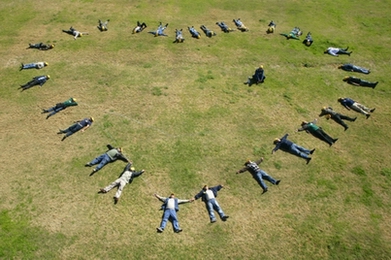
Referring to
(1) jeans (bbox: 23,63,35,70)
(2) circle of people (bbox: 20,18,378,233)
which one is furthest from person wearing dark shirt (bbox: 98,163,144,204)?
(1) jeans (bbox: 23,63,35,70)

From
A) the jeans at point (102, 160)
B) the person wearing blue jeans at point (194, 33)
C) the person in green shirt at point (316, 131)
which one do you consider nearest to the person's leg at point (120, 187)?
the jeans at point (102, 160)

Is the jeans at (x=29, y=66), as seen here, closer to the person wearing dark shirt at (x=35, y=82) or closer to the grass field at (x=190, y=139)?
the grass field at (x=190, y=139)

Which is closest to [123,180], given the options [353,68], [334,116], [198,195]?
[198,195]

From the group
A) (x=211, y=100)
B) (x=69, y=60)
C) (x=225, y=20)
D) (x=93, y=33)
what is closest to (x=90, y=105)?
(x=69, y=60)

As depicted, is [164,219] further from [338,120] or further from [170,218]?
[338,120]

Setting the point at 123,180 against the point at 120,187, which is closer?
the point at 120,187

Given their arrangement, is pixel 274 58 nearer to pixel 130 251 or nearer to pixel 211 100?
pixel 211 100

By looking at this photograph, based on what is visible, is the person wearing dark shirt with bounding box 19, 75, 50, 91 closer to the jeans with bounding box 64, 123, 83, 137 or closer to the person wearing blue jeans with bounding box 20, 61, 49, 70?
the person wearing blue jeans with bounding box 20, 61, 49, 70

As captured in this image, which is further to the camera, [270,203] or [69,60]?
[69,60]
